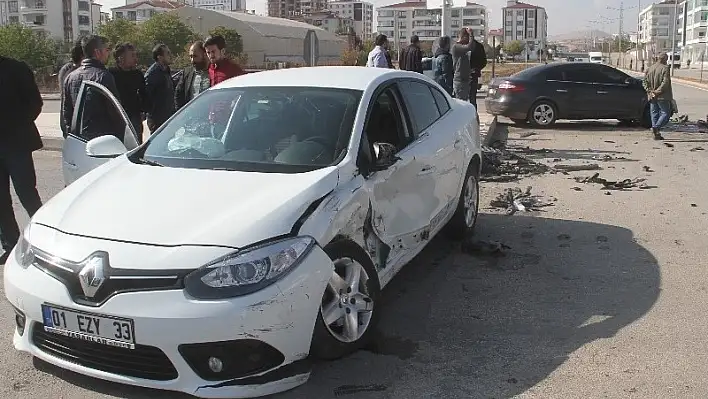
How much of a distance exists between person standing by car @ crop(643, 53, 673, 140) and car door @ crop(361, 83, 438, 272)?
10.3m

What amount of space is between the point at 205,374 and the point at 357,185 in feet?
4.63

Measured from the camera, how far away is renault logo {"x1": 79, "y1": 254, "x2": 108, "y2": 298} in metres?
3.34

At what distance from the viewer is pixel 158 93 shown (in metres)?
8.39

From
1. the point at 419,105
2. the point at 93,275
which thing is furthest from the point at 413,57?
the point at 93,275

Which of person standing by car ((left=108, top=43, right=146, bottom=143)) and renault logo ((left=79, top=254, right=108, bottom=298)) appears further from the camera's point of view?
person standing by car ((left=108, top=43, right=146, bottom=143))

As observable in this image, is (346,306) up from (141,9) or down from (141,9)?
down

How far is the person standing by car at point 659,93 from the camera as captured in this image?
14.0 m

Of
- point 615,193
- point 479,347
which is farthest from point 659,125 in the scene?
point 479,347

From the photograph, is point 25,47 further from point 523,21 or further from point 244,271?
point 523,21

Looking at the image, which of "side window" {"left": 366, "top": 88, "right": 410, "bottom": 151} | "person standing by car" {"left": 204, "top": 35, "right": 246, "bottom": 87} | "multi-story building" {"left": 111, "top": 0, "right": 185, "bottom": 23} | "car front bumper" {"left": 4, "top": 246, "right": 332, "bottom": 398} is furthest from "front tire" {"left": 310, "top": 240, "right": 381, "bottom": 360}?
"multi-story building" {"left": 111, "top": 0, "right": 185, "bottom": 23}

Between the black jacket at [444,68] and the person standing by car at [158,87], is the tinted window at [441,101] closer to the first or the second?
the person standing by car at [158,87]

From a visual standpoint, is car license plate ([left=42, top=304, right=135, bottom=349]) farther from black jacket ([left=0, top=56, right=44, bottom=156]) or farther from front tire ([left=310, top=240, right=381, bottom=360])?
black jacket ([left=0, top=56, right=44, bottom=156])

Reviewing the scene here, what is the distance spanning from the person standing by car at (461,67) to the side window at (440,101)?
25.3ft

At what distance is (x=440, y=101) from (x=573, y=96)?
435 inches
